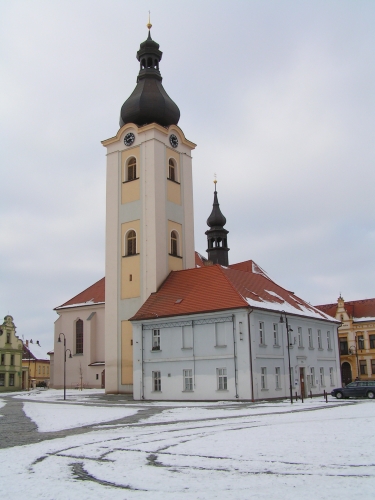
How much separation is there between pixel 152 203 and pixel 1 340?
37.0 metres

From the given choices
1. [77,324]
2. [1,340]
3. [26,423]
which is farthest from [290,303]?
[1,340]

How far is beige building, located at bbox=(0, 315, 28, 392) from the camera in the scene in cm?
6775

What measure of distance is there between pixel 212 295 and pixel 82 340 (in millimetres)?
28458

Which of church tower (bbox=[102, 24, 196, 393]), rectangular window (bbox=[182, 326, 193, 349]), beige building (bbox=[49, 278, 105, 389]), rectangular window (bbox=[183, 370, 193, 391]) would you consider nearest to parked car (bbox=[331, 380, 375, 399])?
rectangular window (bbox=[183, 370, 193, 391])

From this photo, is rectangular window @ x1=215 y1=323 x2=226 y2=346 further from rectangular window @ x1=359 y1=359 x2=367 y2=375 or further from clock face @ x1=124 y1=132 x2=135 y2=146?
rectangular window @ x1=359 y1=359 x2=367 y2=375

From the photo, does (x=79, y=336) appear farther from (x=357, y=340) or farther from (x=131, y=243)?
(x=357, y=340)

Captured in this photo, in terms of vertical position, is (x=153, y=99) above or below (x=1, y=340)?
above

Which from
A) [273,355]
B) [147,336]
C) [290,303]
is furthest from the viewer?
[290,303]

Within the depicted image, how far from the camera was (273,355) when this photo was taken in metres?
34.2

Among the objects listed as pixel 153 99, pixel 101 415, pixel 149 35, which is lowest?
pixel 101 415

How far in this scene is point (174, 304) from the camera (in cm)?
3606

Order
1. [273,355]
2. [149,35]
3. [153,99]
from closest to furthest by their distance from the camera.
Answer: [273,355]
[153,99]
[149,35]

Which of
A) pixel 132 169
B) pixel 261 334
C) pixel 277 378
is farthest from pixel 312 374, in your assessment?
pixel 132 169

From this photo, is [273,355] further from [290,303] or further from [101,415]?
[101,415]
